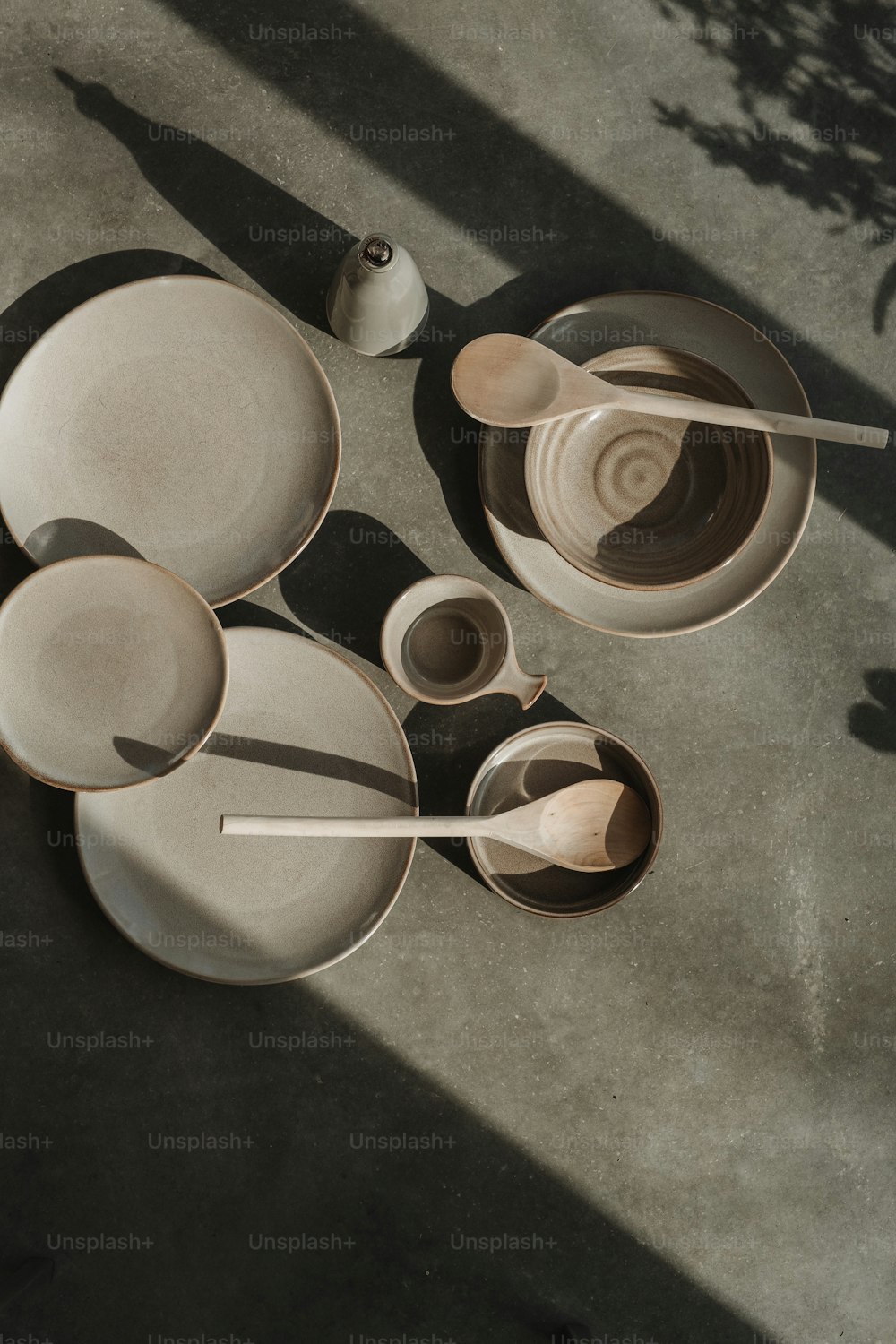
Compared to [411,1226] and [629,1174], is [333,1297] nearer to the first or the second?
[411,1226]

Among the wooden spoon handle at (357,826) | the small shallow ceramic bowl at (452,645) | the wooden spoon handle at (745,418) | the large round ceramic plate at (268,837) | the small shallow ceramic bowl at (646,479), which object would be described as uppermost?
the wooden spoon handle at (745,418)

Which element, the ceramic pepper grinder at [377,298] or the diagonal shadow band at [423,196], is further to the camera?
the diagonal shadow band at [423,196]

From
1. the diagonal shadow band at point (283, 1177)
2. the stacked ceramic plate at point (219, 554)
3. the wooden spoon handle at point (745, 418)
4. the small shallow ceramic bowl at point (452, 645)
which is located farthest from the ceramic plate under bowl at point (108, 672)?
the wooden spoon handle at point (745, 418)

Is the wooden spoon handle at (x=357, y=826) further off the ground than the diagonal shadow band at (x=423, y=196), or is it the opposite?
the diagonal shadow band at (x=423, y=196)

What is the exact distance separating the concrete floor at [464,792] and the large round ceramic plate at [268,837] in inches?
3.5

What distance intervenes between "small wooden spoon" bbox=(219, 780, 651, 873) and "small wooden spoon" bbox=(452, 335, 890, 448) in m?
0.57

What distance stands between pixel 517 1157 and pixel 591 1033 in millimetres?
234

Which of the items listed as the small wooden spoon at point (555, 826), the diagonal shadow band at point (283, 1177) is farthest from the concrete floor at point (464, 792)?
the small wooden spoon at point (555, 826)

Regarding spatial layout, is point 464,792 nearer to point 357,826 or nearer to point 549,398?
point 357,826

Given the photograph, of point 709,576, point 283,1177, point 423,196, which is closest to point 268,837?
point 283,1177

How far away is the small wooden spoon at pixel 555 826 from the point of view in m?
1.29

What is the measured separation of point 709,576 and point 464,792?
20.6 inches

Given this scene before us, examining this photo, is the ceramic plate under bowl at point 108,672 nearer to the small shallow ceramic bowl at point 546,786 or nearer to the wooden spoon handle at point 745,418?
the small shallow ceramic bowl at point 546,786

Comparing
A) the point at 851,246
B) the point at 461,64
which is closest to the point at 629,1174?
the point at 851,246
